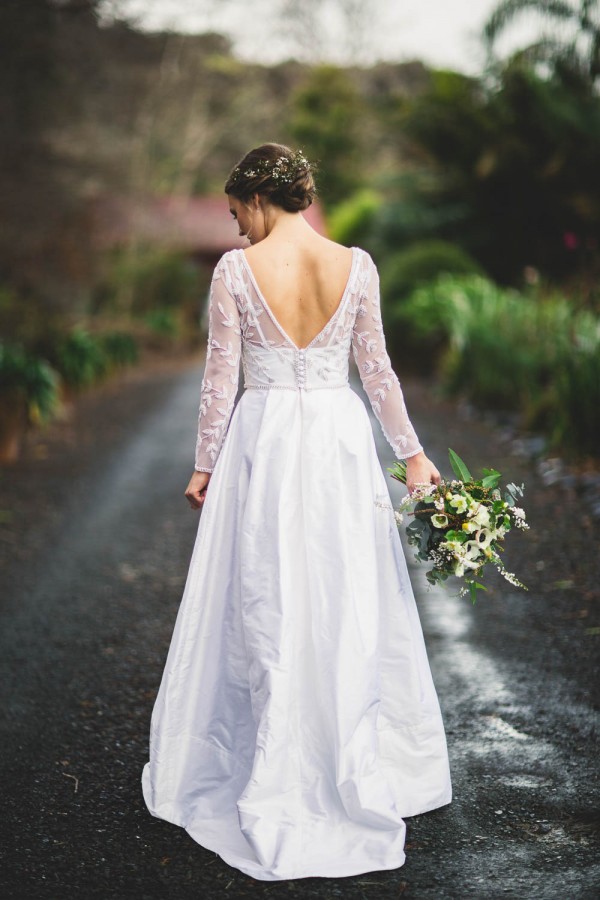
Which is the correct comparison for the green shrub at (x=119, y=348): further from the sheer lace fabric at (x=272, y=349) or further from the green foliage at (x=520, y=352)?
the sheer lace fabric at (x=272, y=349)

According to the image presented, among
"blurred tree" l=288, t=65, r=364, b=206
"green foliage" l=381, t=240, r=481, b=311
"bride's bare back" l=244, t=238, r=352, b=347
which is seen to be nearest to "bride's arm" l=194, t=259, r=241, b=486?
"bride's bare back" l=244, t=238, r=352, b=347

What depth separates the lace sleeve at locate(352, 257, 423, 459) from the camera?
125 inches

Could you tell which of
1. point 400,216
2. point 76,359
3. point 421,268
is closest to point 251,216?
point 76,359

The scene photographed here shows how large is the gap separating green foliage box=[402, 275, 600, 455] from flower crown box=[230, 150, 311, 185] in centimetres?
551

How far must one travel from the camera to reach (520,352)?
10992mm

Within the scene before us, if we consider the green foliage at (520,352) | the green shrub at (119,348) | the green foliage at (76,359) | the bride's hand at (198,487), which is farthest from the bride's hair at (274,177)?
the green shrub at (119,348)

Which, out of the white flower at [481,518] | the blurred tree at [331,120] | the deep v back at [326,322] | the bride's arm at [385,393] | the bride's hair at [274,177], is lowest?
the white flower at [481,518]

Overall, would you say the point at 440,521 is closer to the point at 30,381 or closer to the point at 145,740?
the point at 145,740

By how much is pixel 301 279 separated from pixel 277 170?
0.34 meters

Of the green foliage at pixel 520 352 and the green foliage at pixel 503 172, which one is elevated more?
the green foliage at pixel 503 172

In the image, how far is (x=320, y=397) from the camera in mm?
3094

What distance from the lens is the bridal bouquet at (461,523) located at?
2.91m

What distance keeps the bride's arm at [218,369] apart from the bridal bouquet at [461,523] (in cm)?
65

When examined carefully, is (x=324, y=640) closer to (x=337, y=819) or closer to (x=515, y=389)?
(x=337, y=819)
